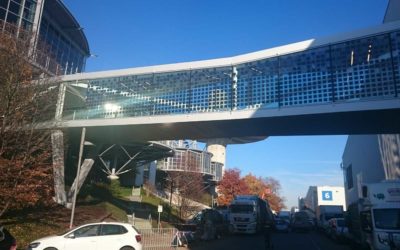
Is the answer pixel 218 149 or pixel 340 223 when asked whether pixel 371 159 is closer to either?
pixel 340 223

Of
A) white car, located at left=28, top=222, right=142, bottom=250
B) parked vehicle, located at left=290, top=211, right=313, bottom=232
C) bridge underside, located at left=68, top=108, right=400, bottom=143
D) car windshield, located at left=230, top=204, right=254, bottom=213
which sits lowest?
white car, located at left=28, top=222, right=142, bottom=250

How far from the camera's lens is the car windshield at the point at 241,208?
34369 millimetres

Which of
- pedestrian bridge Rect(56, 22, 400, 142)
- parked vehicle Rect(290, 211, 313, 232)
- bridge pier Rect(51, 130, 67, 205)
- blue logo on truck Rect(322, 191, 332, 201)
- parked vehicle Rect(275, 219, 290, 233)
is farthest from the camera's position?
blue logo on truck Rect(322, 191, 332, 201)

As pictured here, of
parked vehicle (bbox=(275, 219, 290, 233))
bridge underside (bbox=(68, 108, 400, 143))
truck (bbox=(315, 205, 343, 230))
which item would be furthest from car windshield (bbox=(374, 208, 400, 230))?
parked vehicle (bbox=(275, 219, 290, 233))

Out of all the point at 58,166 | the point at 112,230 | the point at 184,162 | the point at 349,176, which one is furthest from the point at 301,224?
the point at 112,230

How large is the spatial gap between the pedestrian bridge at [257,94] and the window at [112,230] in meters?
12.5

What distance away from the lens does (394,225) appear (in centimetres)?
1661

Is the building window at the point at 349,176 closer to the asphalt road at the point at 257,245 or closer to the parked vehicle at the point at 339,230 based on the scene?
the parked vehicle at the point at 339,230

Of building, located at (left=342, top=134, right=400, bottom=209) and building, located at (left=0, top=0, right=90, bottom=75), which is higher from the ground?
building, located at (left=0, top=0, right=90, bottom=75)

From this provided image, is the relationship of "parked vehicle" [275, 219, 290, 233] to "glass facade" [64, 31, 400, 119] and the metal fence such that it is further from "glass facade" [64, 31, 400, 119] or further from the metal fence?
the metal fence

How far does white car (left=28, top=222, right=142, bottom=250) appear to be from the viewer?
14883 mm

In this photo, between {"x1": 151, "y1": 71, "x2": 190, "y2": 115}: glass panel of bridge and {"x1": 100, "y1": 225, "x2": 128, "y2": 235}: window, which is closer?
{"x1": 100, "y1": 225, "x2": 128, "y2": 235}: window

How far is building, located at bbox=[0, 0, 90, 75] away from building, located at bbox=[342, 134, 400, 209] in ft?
91.1

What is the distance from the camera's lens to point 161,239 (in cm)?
2178
